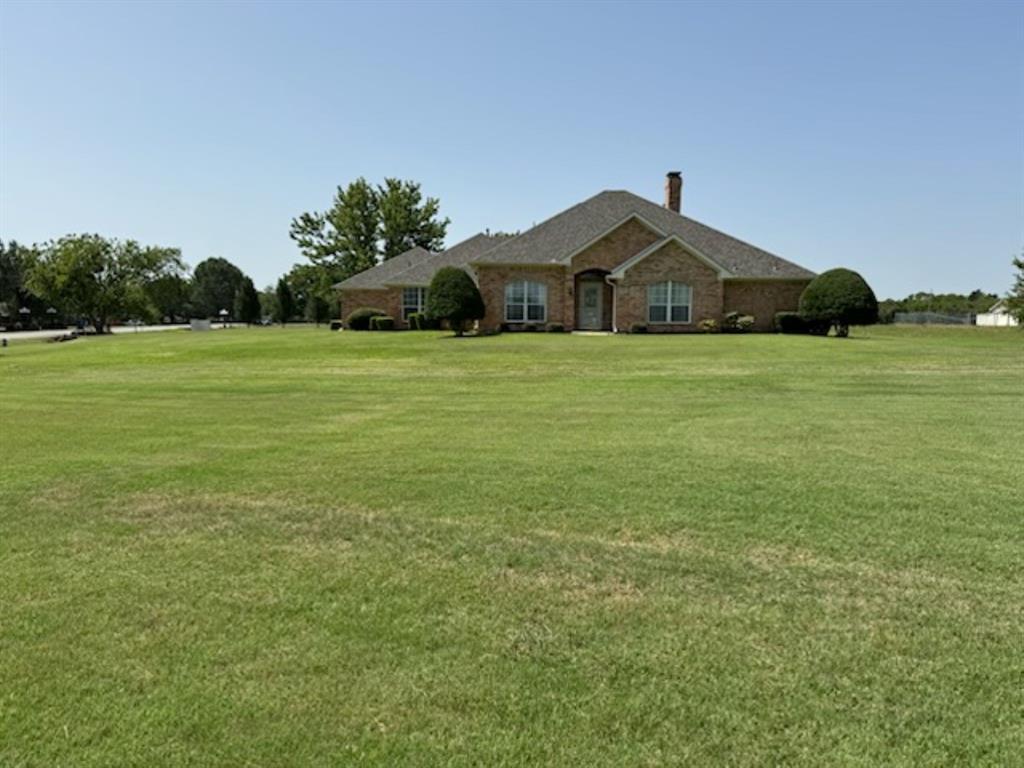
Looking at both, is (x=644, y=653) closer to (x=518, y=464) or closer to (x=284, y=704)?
(x=284, y=704)

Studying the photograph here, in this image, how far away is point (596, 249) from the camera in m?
31.7

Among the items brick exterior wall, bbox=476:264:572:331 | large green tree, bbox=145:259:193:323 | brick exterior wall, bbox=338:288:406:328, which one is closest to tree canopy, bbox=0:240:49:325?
large green tree, bbox=145:259:193:323

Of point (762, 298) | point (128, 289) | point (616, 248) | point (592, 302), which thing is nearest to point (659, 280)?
point (616, 248)

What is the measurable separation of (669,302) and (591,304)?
366 cm

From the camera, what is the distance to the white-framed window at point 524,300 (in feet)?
105

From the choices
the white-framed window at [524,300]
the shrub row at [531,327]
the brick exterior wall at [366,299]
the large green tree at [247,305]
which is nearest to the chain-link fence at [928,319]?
the shrub row at [531,327]

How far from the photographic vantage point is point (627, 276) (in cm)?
3061

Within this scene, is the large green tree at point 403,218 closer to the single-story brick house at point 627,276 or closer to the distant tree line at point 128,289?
the distant tree line at point 128,289

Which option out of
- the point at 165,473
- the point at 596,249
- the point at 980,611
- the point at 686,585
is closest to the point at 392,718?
the point at 686,585

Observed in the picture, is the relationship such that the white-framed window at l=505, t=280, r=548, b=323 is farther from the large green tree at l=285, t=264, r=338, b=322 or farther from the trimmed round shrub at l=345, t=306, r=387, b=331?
the large green tree at l=285, t=264, r=338, b=322

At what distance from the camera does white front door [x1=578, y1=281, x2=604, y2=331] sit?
32156 mm

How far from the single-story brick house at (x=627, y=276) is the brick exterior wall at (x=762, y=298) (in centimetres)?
5

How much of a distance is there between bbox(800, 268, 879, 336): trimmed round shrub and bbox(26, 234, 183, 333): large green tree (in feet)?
184

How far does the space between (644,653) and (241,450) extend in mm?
6232
